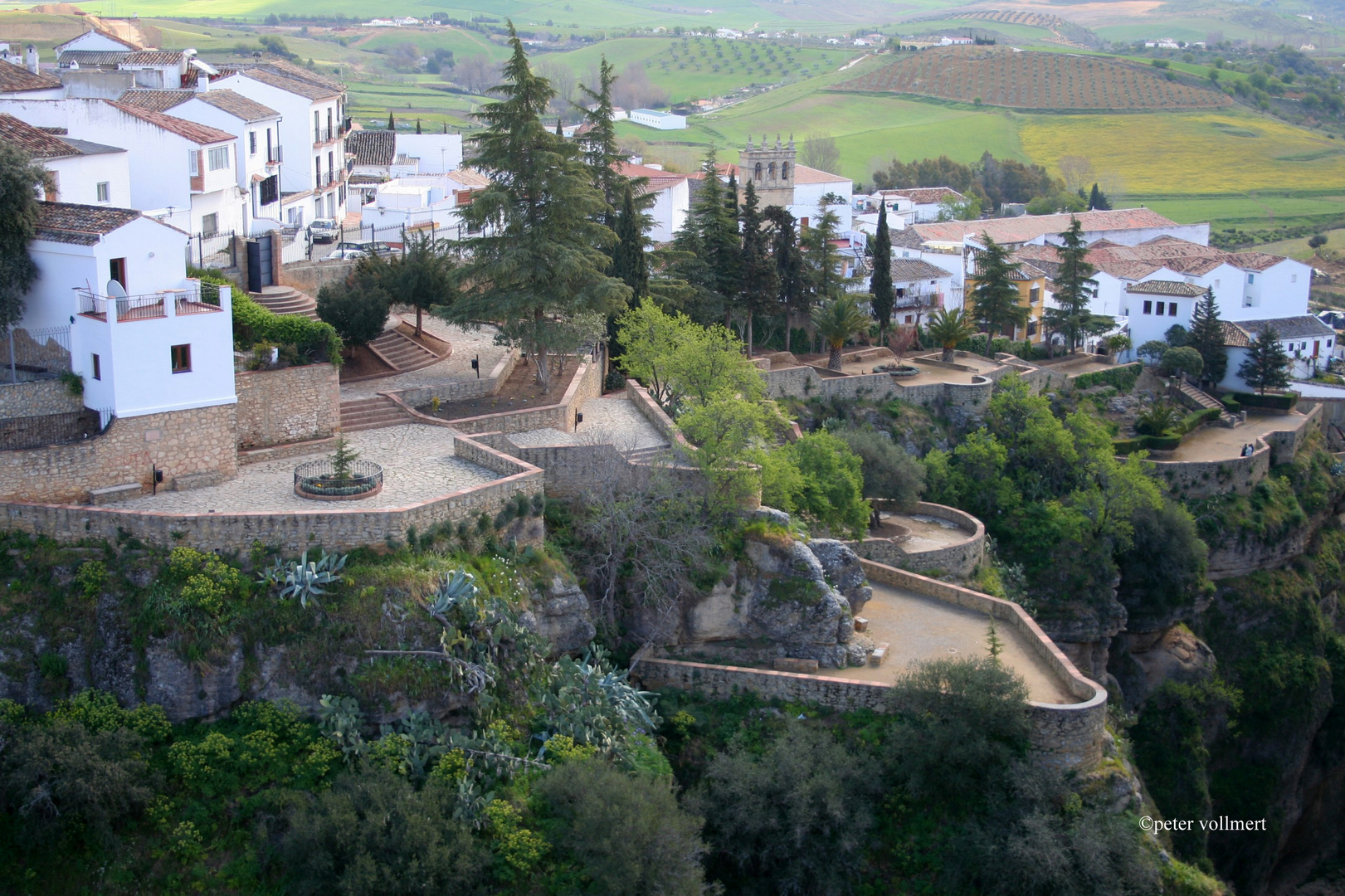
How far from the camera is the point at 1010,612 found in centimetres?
3200

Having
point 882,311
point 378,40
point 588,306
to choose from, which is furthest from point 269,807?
point 378,40

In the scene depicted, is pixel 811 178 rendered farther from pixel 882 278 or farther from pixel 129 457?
pixel 129 457

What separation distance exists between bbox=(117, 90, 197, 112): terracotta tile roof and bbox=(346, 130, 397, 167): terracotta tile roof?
15.1 m

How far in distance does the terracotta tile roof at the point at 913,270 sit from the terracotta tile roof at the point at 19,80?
3294cm

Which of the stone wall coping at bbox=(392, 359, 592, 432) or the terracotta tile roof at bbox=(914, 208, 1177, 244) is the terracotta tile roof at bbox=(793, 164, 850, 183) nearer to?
the terracotta tile roof at bbox=(914, 208, 1177, 244)

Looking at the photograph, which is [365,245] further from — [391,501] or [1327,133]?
[1327,133]

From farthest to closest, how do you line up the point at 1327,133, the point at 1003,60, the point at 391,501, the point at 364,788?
1. the point at 1003,60
2. the point at 1327,133
3. the point at 391,501
4. the point at 364,788

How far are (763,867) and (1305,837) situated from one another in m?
25.9

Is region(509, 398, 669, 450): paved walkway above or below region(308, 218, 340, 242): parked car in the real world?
below

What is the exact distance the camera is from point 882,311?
50688mm

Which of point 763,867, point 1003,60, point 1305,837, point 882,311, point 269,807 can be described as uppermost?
point 1003,60

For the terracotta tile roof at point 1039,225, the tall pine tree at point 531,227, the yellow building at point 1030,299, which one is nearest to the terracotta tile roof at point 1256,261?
the yellow building at point 1030,299

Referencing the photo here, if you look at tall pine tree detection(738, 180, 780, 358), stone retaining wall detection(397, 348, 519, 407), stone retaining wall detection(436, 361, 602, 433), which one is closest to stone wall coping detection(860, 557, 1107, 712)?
stone retaining wall detection(436, 361, 602, 433)

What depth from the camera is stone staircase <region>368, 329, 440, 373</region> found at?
3472 cm
